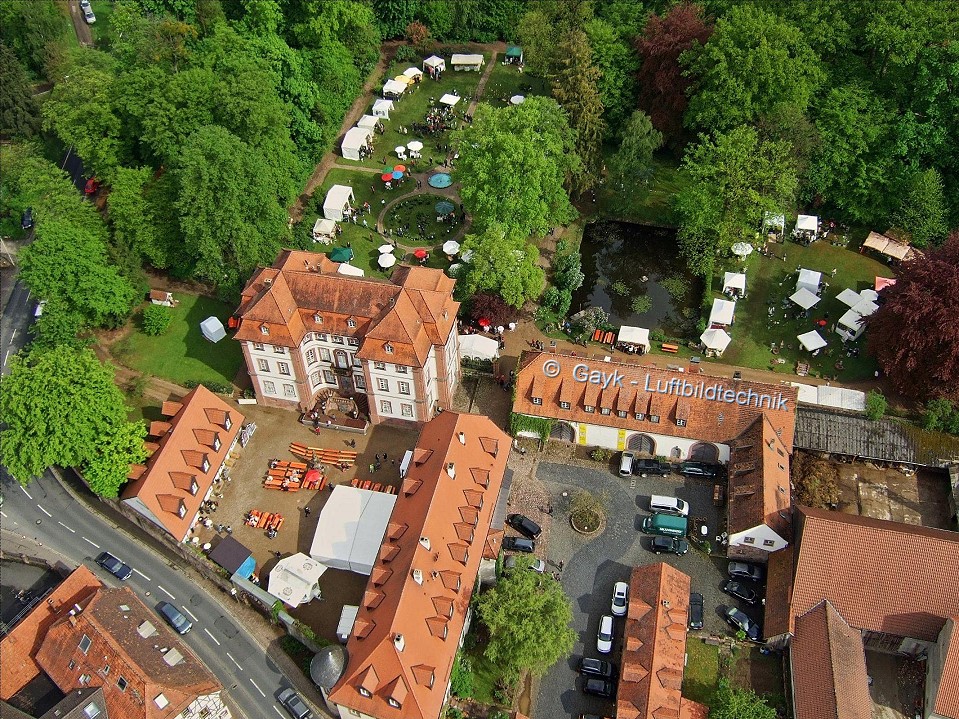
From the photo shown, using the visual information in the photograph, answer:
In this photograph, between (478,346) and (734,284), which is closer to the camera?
(478,346)

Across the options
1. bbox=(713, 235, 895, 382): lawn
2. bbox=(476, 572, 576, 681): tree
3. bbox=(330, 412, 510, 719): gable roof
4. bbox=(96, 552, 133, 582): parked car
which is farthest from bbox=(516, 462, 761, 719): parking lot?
bbox=(96, 552, 133, 582): parked car

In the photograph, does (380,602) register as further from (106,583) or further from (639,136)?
(639,136)

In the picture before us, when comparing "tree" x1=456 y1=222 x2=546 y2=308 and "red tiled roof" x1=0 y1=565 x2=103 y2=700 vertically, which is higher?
"tree" x1=456 y1=222 x2=546 y2=308

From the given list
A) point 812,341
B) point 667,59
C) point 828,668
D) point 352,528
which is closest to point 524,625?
point 352,528

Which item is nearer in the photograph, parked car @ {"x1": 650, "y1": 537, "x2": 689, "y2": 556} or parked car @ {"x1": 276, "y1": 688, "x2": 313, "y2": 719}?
parked car @ {"x1": 276, "y1": 688, "x2": 313, "y2": 719}

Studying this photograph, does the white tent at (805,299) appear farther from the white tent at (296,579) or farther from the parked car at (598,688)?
the white tent at (296,579)

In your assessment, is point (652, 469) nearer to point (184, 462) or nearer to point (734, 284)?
point (734, 284)

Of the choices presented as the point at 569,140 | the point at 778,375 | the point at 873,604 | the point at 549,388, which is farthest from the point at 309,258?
the point at 873,604

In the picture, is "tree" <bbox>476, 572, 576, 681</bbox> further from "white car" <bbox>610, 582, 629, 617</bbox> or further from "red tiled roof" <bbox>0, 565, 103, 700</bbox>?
"red tiled roof" <bbox>0, 565, 103, 700</bbox>
